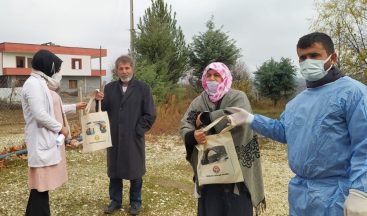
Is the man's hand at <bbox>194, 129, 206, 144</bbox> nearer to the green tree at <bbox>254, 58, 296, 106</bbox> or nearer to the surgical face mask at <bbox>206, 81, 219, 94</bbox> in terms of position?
the surgical face mask at <bbox>206, 81, 219, 94</bbox>

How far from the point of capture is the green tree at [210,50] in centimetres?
2070

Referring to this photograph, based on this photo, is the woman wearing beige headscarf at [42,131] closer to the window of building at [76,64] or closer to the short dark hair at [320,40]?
the short dark hair at [320,40]

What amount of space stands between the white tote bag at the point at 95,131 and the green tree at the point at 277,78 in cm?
2039

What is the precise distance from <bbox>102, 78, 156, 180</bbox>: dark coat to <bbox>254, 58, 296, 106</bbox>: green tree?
19.9 m

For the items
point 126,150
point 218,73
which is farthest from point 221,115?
point 126,150

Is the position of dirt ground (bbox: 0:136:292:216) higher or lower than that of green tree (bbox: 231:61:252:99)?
lower

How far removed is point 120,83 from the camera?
455 cm

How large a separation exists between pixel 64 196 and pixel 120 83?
1908mm

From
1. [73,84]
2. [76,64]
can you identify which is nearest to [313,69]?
[73,84]

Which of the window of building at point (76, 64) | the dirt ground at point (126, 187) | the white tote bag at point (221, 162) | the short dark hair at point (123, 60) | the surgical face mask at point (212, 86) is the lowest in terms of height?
the dirt ground at point (126, 187)

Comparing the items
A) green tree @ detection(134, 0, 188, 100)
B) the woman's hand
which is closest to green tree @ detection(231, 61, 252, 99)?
green tree @ detection(134, 0, 188, 100)

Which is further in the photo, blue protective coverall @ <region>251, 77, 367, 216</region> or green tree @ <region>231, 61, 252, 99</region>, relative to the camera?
green tree @ <region>231, 61, 252, 99</region>

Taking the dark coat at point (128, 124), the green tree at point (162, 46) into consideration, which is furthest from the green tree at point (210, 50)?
the dark coat at point (128, 124)

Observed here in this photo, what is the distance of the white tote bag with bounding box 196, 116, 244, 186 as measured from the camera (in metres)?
2.88
